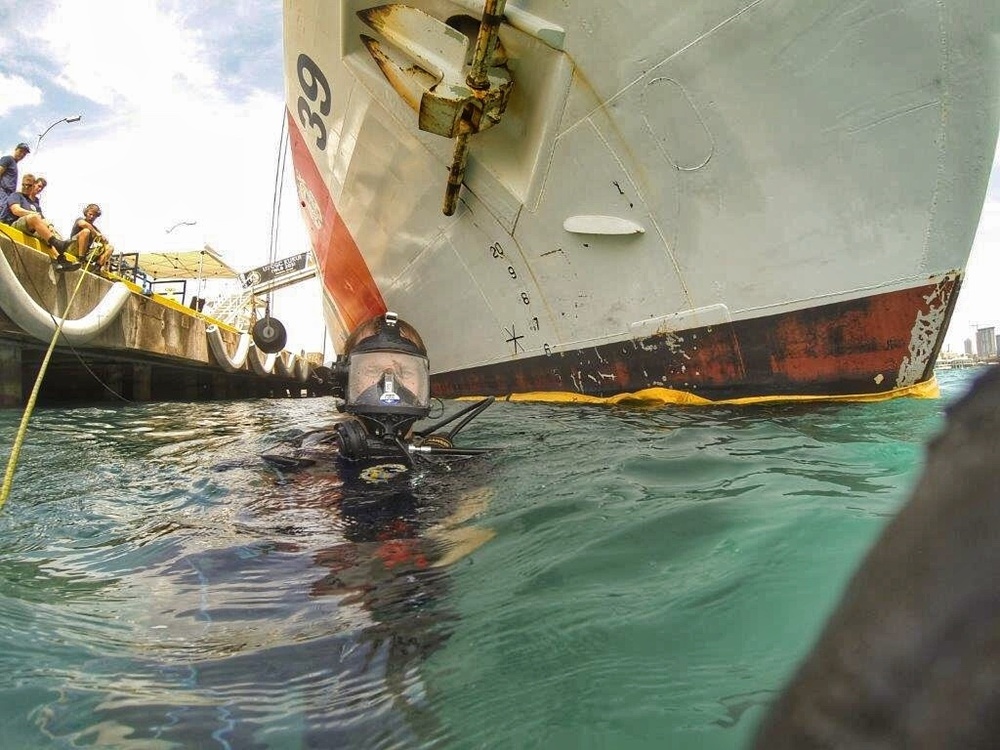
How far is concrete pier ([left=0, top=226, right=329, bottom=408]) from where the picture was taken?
21.5 feet

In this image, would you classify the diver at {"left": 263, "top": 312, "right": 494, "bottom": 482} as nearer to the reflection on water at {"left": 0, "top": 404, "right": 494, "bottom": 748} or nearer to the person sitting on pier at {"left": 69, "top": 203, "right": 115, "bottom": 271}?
the reflection on water at {"left": 0, "top": 404, "right": 494, "bottom": 748}

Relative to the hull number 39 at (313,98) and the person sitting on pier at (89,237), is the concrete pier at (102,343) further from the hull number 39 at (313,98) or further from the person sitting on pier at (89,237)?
the hull number 39 at (313,98)

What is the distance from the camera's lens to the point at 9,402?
7754 mm

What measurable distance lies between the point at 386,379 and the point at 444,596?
1486mm

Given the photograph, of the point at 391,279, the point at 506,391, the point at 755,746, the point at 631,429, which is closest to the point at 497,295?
the point at 506,391

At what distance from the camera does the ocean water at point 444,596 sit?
110cm

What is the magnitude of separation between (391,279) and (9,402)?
487cm

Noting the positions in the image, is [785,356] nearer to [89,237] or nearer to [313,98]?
[313,98]

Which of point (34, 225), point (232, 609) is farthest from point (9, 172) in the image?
point (232, 609)

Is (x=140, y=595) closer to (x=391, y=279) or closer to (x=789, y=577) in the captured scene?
(x=789, y=577)

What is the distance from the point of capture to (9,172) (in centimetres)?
756

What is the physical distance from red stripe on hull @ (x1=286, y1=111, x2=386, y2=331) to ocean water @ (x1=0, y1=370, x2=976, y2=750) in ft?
15.7

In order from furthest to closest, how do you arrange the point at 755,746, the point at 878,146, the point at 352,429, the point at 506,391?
the point at 506,391 < the point at 878,146 < the point at 352,429 < the point at 755,746

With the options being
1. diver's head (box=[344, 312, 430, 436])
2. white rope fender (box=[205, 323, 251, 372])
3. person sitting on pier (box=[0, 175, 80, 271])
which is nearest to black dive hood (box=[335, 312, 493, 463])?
diver's head (box=[344, 312, 430, 436])
